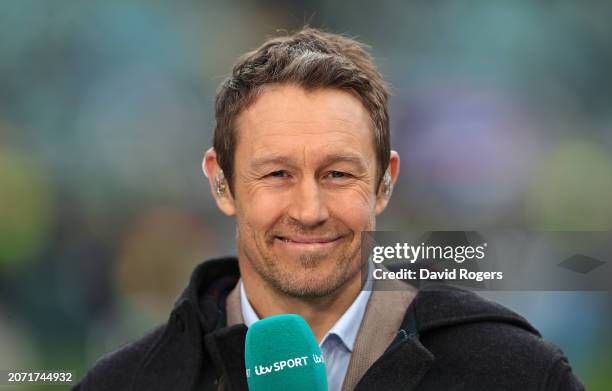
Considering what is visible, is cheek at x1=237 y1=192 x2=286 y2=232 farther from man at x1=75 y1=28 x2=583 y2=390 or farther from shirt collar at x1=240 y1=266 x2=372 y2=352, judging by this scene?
shirt collar at x1=240 y1=266 x2=372 y2=352

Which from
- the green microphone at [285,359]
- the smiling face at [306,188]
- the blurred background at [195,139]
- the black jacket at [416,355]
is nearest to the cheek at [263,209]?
the smiling face at [306,188]

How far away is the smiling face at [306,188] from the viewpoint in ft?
5.05

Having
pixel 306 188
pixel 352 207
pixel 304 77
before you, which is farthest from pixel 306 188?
pixel 304 77

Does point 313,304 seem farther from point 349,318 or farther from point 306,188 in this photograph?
point 306,188

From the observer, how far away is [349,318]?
5.44 ft

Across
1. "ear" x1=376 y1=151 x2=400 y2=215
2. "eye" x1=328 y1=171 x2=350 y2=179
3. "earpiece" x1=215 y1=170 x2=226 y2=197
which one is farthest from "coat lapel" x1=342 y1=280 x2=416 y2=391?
"earpiece" x1=215 y1=170 x2=226 y2=197

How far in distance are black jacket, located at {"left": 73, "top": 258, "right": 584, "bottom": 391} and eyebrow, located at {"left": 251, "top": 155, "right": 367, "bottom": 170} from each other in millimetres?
312

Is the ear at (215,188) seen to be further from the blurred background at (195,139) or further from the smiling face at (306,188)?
the blurred background at (195,139)

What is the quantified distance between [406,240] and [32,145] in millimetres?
2995

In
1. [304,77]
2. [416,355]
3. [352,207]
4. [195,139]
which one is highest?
[195,139]

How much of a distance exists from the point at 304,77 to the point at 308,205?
283mm

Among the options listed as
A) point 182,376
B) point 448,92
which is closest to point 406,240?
point 182,376

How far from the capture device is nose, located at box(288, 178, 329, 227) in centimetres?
150

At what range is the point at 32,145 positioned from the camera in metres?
4.06
